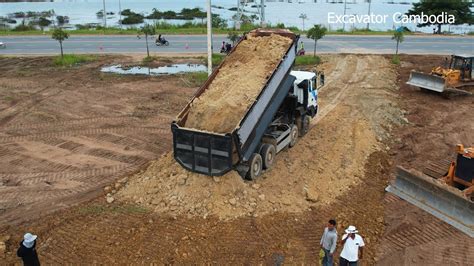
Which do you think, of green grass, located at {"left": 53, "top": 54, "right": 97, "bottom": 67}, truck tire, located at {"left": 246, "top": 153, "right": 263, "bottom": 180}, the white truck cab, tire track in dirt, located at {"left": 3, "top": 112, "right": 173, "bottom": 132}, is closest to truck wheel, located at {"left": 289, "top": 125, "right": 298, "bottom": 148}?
the white truck cab

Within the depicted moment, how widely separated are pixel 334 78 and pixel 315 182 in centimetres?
1343

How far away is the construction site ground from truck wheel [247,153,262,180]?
0.34 meters

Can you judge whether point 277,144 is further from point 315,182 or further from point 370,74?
point 370,74

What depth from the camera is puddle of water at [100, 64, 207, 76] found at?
2734 centimetres

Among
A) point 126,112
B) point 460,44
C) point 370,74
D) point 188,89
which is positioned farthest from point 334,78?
point 460,44

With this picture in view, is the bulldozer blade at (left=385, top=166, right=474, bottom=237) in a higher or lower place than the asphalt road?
lower

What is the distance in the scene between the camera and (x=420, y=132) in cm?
1675

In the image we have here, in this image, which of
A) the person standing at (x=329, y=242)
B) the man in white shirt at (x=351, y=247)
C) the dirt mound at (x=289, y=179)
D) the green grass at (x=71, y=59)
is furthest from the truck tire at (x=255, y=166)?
the green grass at (x=71, y=59)

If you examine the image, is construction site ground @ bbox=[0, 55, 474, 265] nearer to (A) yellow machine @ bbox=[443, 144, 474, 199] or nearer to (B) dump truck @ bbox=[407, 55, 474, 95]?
(B) dump truck @ bbox=[407, 55, 474, 95]

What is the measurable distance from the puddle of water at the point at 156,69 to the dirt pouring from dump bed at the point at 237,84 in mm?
13641

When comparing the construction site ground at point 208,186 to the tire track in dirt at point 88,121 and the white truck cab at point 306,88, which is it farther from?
the white truck cab at point 306,88

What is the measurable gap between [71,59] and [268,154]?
22.6m

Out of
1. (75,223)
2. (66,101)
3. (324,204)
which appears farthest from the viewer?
(66,101)

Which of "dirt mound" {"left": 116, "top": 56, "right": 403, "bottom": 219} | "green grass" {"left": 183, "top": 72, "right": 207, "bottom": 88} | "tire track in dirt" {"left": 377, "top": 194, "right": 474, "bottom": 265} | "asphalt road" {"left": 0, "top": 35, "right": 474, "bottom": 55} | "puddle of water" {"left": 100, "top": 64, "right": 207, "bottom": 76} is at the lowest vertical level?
"tire track in dirt" {"left": 377, "top": 194, "right": 474, "bottom": 265}
